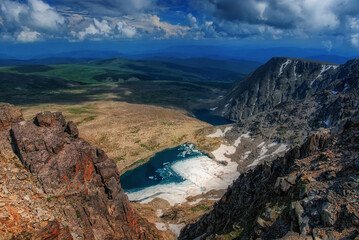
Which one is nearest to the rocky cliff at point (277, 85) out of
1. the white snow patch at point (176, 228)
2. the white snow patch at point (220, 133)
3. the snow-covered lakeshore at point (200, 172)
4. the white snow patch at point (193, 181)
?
the white snow patch at point (220, 133)

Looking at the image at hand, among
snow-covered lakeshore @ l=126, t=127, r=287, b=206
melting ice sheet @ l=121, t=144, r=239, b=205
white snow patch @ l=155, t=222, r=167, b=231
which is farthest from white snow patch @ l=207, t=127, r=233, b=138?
white snow patch @ l=155, t=222, r=167, b=231

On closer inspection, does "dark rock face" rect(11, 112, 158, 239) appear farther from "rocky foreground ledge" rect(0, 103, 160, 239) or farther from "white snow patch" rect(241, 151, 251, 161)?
"white snow patch" rect(241, 151, 251, 161)

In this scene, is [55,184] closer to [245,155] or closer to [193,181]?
[193,181]

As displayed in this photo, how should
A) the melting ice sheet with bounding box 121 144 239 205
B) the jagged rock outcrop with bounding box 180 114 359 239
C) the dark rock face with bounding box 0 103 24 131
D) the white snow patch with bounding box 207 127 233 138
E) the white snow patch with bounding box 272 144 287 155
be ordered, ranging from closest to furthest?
the jagged rock outcrop with bounding box 180 114 359 239, the dark rock face with bounding box 0 103 24 131, the melting ice sheet with bounding box 121 144 239 205, the white snow patch with bounding box 272 144 287 155, the white snow patch with bounding box 207 127 233 138

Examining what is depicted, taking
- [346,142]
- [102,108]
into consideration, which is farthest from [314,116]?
[102,108]

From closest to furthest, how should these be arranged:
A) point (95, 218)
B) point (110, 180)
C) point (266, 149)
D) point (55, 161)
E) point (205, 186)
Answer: point (55, 161) < point (95, 218) < point (110, 180) < point (205, 186) < point (266, 149)

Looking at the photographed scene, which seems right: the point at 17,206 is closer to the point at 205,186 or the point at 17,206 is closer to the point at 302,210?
the point at 302,210

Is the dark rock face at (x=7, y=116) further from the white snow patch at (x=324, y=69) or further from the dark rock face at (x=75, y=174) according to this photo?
the white snow patch at (x=324, y=69)
